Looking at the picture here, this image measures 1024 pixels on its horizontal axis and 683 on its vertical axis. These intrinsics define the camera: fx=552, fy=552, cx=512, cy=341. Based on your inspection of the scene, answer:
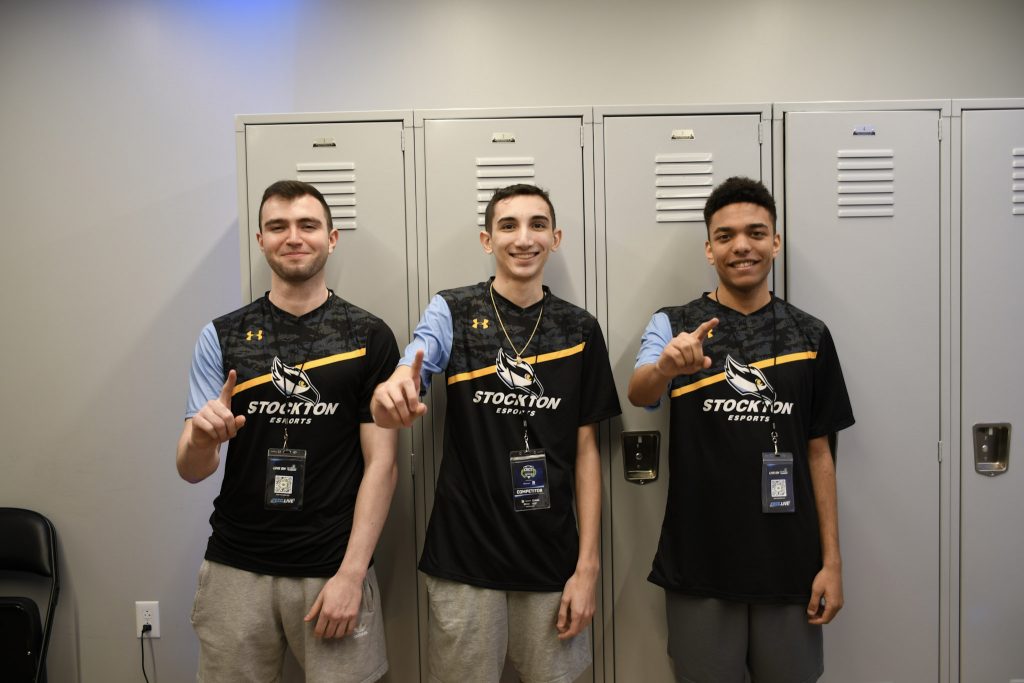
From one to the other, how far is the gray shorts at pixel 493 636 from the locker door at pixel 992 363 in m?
1.51

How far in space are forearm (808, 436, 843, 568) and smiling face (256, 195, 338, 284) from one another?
1727 millimetres

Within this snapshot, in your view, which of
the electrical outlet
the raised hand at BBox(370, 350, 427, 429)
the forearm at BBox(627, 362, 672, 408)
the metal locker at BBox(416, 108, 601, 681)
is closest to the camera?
the raised hand at BBox(370, 350, 427, 429)

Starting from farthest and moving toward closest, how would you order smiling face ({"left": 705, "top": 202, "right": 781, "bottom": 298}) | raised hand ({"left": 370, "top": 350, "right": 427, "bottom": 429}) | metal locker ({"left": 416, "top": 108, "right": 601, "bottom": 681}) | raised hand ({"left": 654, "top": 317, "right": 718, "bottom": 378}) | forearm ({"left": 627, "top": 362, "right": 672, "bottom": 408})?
metal locker ({"left": 416, "top": 108, "right": 601, "bottom": 681})
smiling face ({"left": 705, "top": 202, "right": 781, "bottom": 298})
forearm ({"left": 627, "top": 362, "right": 672, "bottom": 408})
raised hand ({"left": 654, "top": 317, "right": 718, "bottom": 378})
raised hand ({"left": 370, "top": 350, "right": 427, "bottom": 429})

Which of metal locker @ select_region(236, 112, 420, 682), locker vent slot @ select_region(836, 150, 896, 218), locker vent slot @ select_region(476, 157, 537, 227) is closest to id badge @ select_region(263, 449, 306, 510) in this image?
metal locker @ select_region(236, 112, 420, 682)

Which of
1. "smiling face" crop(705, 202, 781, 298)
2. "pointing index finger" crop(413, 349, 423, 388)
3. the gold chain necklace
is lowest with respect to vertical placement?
"pointing index finger" crop(413, 349, 423, 388)

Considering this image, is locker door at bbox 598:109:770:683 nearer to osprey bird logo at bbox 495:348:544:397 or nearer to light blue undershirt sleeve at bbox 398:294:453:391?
osprey bird logo at bbox 495:348:544:397

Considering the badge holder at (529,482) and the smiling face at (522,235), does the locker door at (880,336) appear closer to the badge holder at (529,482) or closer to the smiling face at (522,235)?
the smiling face at (522,235)

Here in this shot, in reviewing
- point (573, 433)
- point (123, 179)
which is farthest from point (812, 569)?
point (123, 179)

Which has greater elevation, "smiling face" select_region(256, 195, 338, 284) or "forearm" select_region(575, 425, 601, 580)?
"smiling face" select_region(256, 195, 338, 284)

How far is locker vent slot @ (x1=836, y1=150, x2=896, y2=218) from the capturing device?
198cm

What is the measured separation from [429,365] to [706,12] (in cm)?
208

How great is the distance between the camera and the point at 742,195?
1.76 metres


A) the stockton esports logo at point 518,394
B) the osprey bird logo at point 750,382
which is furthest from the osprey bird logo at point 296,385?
the osprey bird logo at point 750,382

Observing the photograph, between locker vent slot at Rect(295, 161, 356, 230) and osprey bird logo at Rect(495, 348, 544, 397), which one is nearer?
osprey bird logo at Rect(495, 348, 544, 397)
